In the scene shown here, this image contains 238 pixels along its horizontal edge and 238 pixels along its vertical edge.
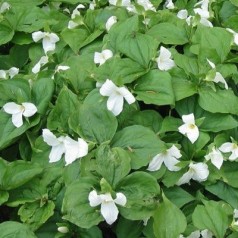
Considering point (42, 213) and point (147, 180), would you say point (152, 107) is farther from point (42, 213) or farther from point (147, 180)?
point (42, 213)

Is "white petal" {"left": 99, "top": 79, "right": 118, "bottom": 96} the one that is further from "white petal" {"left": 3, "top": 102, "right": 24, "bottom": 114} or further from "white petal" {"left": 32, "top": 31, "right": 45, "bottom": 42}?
"white petal" {"left": 32, "top": 31, "right": 45, "bottom": 42}

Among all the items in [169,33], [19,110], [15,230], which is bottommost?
[15,230]

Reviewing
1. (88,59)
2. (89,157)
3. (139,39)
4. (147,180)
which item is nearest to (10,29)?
(88,59)

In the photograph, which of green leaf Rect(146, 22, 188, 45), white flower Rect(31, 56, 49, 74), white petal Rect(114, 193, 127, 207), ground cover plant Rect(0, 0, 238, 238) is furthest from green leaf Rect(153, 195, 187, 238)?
white flower Rect(31, 56, 49, 74)

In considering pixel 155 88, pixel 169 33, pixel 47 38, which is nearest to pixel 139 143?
pixel 155 88

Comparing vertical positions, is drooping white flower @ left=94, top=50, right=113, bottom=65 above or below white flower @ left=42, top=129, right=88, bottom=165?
above

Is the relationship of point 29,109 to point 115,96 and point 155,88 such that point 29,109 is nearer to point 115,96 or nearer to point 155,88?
point 115,96
